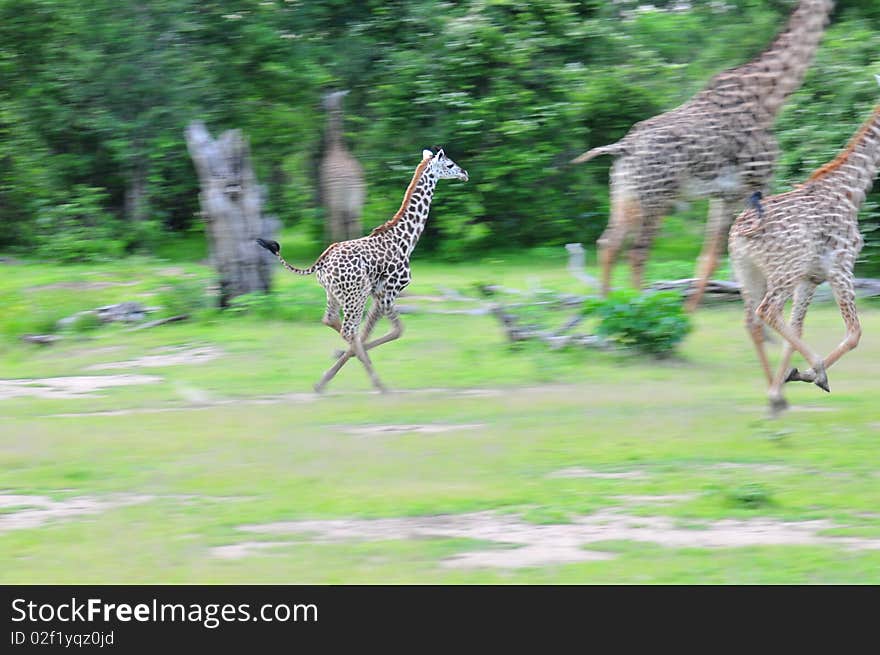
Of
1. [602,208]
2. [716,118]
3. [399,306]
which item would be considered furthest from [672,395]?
[602,208]

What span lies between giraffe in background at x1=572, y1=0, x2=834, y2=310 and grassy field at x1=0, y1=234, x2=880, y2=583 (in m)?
0.99

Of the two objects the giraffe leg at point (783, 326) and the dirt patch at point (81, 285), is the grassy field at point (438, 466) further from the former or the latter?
the dirt patch at point (81, 285)

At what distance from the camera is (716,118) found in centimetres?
1148

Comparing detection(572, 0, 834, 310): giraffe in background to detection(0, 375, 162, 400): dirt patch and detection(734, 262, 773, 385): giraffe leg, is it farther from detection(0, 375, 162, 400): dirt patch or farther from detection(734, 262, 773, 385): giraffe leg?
detection(0, 375, 162, 400): dirt patch

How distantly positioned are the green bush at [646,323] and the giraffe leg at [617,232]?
0.70 m

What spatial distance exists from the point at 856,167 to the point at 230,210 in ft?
20.2

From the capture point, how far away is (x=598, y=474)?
282 inches

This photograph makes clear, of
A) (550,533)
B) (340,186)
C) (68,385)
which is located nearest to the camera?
(550,533)

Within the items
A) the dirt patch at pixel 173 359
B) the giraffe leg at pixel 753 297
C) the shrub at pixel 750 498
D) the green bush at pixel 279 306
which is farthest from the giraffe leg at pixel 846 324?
the green bush at pixel 279 306

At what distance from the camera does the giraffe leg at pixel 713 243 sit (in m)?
11.3

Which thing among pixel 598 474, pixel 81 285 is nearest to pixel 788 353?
pixel 598 474

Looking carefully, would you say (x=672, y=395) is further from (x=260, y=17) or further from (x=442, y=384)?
(x=260, y=17)

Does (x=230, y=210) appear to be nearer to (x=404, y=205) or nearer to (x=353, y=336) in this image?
(x=404, y=205)

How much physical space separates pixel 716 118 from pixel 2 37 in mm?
10220
